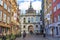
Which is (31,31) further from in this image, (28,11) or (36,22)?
(28,11)

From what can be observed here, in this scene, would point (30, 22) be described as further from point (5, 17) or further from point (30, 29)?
point (5, 17)

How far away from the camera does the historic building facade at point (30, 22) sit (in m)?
88.9

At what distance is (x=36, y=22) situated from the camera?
8981cm

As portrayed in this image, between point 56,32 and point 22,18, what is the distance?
5003cm

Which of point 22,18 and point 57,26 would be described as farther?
point 22,18

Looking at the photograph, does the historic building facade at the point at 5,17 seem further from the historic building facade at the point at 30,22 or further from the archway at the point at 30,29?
the historic building facade at the point at 30,22

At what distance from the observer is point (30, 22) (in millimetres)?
89812

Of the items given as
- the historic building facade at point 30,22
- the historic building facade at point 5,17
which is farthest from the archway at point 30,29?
the historic building facade at point 5,17

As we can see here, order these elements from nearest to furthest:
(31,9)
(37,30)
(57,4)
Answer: (57,4)
(37,30)
(31,9)

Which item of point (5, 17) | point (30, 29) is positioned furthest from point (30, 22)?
point (5, 17)

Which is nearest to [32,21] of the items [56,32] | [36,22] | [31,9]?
[36,22]

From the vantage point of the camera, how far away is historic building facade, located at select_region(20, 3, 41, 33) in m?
88.9

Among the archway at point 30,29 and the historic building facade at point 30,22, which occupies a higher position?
the historic building facade at point 30,22

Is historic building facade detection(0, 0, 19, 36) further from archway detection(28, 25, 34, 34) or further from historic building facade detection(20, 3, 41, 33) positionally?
historic building facade detection(20, 3, 41, 33)
